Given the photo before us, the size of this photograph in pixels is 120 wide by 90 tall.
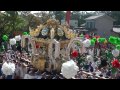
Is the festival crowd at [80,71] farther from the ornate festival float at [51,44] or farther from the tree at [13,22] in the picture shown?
the tree at [13,22]

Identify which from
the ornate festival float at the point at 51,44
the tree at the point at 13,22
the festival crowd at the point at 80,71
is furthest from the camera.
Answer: the tree at the point at 13,22

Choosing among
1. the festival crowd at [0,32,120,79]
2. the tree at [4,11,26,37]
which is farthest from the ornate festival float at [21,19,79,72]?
the tree at [4,11,26,37]

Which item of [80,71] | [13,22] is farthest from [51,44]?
[13,22]

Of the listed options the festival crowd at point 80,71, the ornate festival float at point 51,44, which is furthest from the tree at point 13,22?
the ornate festival float at point 51,44

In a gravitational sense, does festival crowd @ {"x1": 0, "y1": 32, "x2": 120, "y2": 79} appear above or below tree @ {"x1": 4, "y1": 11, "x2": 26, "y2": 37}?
below

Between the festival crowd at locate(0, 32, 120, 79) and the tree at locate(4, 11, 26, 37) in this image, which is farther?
the tree at locate(4, 11, 26, 37)

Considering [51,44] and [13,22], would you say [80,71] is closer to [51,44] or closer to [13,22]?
[51,44]

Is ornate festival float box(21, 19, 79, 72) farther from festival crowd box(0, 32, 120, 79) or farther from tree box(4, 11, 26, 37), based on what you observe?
tree box(4, 11, 26, 37)

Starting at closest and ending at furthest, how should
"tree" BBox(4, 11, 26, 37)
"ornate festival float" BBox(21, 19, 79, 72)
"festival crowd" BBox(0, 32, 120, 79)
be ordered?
"festival crowd" BBox(0, 32, 120, 79) → "ornate festival float" BBox(21, 19, 79, 72) → "tree" BBox(4, 11, 26, 37)

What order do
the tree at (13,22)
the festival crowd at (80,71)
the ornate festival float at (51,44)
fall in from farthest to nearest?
the tree at (13,22), the ornate festival float at (51,44), the festival crowd at (80,71)

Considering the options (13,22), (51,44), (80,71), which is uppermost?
(13,22)
